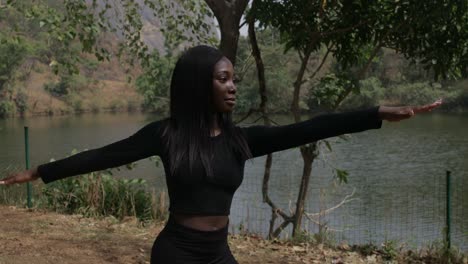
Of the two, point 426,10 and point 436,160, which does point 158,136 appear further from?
point 436,160

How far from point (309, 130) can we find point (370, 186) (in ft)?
38.6

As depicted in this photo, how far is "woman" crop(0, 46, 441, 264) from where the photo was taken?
6.47 feet

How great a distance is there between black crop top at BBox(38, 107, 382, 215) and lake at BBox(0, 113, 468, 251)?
2.13 metres

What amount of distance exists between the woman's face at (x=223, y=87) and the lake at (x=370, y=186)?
2.23 metres

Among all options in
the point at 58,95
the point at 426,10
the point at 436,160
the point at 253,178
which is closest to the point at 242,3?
the point at 426,10

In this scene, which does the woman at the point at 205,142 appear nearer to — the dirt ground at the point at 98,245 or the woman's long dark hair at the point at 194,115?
the woman's long dark hair at the point at 194,115

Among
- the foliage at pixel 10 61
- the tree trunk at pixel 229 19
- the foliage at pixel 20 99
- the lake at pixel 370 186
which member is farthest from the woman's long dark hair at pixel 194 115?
the foliage at pixel 20 99

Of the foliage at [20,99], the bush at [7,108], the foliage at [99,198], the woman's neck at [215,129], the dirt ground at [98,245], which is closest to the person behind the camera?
the woman's neck at [215,129]

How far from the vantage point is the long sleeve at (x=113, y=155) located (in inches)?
82.0

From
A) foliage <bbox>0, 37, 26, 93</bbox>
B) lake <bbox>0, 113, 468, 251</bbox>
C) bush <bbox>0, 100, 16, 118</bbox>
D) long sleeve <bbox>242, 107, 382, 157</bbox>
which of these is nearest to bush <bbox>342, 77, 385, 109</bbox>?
lake <bbox>0, 113, 468, 251</bbox>

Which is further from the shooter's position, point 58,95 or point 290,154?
point 58,95

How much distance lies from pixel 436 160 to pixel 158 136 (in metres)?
16.8

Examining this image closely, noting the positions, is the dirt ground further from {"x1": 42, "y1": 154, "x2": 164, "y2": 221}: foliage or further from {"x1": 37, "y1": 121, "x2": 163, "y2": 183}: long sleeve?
{"x1": 37, "y1": 121, "x2": 163, "y2": 183}: long sleeve

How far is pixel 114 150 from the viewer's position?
2137 millimetres
